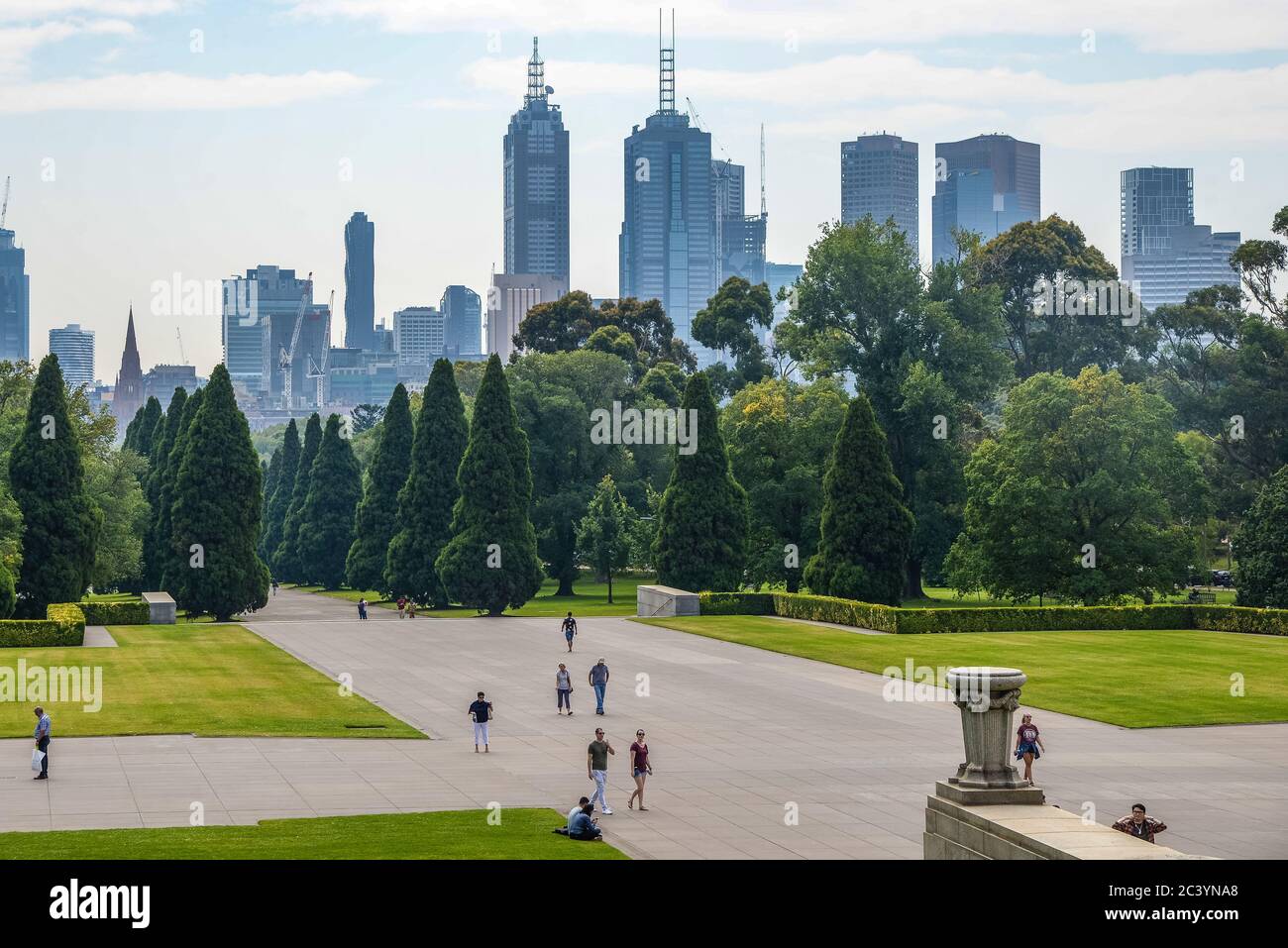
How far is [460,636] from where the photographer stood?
59.4 meters

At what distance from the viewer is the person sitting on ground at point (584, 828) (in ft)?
79.3

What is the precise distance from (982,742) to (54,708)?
1058 inches

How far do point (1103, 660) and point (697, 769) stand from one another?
2273 centimetres

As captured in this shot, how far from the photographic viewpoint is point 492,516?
7062cm

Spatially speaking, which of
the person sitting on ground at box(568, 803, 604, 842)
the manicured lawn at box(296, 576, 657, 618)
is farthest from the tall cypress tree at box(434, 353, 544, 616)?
the person sitting on ground at box(568, 803, 604, 842)

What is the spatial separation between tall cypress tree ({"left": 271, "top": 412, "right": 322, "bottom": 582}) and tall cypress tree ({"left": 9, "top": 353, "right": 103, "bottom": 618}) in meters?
37.3

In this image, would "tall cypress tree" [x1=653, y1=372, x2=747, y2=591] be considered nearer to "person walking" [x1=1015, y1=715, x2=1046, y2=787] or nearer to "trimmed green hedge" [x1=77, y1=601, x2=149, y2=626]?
"trimmed green hedge" [x1=77, y1=601, x2=149, y2=626]

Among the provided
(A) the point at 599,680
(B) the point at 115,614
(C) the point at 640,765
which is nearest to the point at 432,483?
(B) the point at 115,614

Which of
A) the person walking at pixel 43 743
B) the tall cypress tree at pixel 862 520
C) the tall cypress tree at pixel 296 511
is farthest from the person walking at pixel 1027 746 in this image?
the tall cypress tree at pixel 296 511

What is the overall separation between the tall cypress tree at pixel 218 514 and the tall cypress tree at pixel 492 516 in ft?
28.9

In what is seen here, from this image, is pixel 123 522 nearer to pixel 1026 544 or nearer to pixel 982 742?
pixel 1026 544

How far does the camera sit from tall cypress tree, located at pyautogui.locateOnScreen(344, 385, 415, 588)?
8550cm

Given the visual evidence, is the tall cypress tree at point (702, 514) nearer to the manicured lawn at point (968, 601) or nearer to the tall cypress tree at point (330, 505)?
the manicured lawn at point (968, 601)
